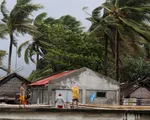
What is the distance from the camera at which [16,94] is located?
3259cm

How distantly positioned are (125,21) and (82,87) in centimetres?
730

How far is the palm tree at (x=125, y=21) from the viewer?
33406mm

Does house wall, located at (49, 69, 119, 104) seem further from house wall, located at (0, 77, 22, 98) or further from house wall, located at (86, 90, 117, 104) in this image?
house wall, located at (0, 77, 22, 98)

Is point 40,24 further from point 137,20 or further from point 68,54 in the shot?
point 137,20

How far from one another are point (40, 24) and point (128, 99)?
1637cm

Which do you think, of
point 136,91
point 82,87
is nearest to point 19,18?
point 82,87

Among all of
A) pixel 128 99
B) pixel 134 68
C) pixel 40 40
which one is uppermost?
pixel 40 40

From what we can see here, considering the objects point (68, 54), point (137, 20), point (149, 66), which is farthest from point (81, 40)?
point (149, 66)

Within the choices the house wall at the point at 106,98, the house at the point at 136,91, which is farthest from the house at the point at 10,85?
the house at the point at 136,91

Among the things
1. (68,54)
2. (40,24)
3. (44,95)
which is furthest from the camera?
(40,24)

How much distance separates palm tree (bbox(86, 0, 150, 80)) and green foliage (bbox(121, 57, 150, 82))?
10359 millimetres

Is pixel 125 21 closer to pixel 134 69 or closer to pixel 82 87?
pixel 82 87

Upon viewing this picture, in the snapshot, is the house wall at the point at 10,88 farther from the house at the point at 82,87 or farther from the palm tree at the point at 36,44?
the palm tree at the point at 36,44

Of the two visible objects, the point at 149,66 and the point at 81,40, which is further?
the point at 149,66
